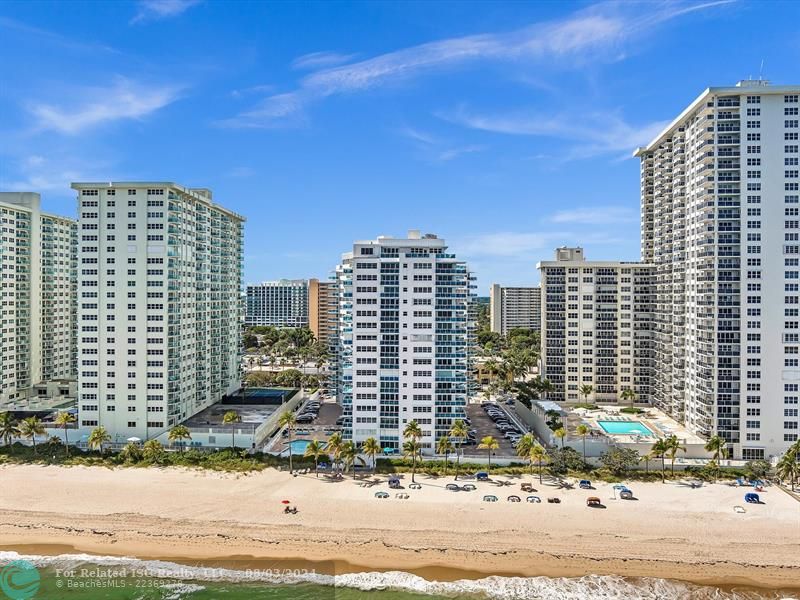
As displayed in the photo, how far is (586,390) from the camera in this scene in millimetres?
105812

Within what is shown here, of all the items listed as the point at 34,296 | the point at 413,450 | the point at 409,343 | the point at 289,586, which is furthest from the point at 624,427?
the point at 34,296

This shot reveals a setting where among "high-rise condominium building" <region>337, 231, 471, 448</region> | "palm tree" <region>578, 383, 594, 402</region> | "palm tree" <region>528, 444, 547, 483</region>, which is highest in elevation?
"high-rise condominium building" <region>337, 231, 471, 448</region>

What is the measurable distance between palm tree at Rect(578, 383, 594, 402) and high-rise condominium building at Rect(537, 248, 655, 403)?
410mm

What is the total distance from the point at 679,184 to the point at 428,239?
4785 centimetres

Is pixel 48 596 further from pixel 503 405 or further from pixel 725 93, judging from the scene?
pixel 725 93

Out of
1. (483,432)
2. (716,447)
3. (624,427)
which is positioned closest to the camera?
(716,447)

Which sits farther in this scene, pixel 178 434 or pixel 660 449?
pixel 178 434

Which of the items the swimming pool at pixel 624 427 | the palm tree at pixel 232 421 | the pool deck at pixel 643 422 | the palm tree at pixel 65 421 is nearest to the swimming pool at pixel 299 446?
the palm tree at pixel 232 421

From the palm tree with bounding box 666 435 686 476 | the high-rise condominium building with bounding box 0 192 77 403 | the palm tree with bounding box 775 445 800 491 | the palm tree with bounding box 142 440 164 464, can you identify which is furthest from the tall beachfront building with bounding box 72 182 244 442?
the palm tree with bounding box 775 445 800 491

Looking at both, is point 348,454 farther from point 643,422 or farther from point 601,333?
point 601,333

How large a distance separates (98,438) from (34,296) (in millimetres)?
55886

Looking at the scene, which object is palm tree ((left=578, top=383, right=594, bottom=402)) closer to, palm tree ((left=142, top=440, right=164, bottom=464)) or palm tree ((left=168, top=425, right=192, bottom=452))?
palm tree ((left=168, top=425, right=192, bottom=452))

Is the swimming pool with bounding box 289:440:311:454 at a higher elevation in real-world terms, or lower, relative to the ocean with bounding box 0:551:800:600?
higher

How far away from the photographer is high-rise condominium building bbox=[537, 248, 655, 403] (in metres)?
109
